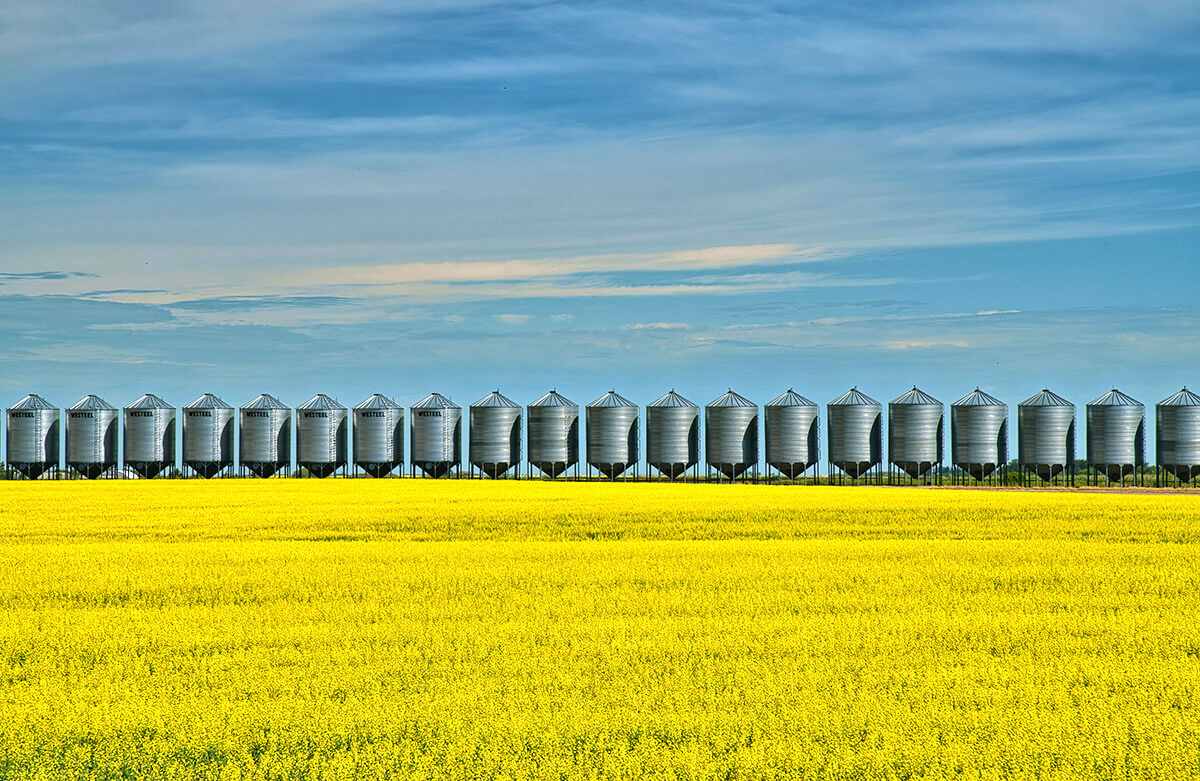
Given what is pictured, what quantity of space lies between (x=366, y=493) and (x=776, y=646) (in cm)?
3258

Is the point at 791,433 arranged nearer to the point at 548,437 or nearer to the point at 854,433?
the point at 854,433

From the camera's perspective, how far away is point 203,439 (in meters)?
81.7

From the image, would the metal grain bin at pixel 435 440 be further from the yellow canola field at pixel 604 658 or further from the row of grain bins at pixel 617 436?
the yellow canola field at pixel 604 658

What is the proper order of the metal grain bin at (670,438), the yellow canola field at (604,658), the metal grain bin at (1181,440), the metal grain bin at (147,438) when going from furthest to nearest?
the metal grain bin at (147,438) < the metal grain bin at (670,438) < the metal grain bin at (1181,440) < the yellow canola field at (604,658)

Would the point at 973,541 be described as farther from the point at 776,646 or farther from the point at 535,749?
the point at 535,749

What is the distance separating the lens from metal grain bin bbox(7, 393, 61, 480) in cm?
8231

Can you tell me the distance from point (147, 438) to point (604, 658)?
247ft

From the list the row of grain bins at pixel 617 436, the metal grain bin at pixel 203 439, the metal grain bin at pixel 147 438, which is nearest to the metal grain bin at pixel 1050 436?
the row of grain bins at pixel 617 436

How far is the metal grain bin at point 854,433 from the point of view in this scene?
256 feet

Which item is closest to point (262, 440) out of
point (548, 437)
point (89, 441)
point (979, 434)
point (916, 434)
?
point (89, 441)

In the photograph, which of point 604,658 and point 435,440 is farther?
point 435,440

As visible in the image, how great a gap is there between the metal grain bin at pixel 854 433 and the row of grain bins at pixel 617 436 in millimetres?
84

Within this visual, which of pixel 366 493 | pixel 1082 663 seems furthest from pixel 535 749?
pixel 366 493

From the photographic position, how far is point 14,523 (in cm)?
3200
